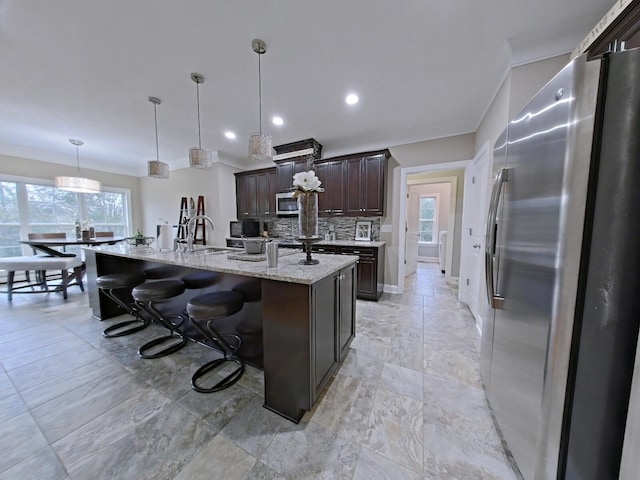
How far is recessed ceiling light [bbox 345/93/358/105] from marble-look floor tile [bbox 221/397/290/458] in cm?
314

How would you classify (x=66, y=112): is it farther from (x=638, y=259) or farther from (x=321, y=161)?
(x=638, y=259)

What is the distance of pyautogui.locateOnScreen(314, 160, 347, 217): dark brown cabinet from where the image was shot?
12.6ft

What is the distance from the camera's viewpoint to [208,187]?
4.96 meters

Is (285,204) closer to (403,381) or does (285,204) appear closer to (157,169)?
(157,169)

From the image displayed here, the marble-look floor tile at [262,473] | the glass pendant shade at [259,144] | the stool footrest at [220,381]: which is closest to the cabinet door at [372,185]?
the glass pendant shade at [259,144]

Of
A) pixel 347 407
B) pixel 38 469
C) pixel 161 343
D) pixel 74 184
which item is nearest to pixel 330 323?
pixel 347 407

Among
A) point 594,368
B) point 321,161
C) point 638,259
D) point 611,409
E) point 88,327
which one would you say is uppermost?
point 321,161

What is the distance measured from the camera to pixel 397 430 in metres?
1.28

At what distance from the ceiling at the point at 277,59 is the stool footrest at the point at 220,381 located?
8.88ft

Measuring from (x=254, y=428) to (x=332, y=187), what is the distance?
3399 mm

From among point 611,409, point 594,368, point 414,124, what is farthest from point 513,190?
point 414,124

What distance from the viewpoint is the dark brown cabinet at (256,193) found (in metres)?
4.62

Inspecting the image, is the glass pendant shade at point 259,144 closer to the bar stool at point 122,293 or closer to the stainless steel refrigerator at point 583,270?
the bar stool at point 122,293

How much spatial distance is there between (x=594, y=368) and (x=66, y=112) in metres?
5.59
